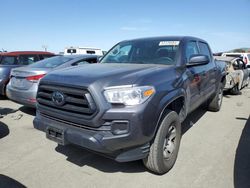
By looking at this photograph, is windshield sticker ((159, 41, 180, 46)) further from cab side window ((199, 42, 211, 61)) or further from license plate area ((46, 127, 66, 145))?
license plate area ((46, 127, 66, 145))

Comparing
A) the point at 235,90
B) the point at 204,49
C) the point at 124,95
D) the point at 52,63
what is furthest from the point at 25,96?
the point at 235,90

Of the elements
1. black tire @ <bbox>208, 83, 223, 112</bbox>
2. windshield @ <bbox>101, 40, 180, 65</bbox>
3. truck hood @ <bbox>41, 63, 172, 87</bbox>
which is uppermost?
windshield @ <bbox>101, 40, 180, 65</bbox>

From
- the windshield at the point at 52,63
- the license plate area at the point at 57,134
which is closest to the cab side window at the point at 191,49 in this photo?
the license plate area at the point at 57,134

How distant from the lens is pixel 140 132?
2.54 metres

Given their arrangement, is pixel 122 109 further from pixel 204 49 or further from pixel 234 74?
pixel 234 74

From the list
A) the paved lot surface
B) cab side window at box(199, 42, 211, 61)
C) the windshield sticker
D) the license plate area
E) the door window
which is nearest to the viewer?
the license plate area

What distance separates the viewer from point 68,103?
2803 millimetres

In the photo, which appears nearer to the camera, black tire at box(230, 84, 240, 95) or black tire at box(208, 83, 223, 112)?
black tire at box(208, 83, 223, 112)

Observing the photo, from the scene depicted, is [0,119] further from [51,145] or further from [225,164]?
[225,164]

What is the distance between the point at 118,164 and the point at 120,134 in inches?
44.0

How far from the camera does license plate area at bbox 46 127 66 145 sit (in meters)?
2.83

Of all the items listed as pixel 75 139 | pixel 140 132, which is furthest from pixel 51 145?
pixel 140 132

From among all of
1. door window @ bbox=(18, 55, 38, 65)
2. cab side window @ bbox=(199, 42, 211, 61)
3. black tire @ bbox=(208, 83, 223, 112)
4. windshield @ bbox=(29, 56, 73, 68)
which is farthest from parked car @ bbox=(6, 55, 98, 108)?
black tire @ bbox=(208, 83, 223, 112)

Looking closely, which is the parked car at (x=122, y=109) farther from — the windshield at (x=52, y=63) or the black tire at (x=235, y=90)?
the black tire at (x=235, y=90)
